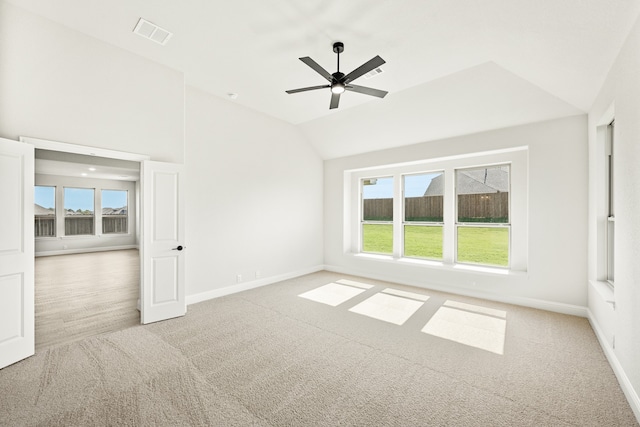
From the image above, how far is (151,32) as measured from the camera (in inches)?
122

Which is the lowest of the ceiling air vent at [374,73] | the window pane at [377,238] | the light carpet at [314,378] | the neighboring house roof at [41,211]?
the light carpet at [314,378]

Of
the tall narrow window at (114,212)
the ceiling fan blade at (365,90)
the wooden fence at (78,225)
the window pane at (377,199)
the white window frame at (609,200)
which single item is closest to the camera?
the ceiling fan blade at (365,90)

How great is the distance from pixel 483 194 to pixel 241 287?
4.79 metres

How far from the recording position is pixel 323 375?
245 centimetres

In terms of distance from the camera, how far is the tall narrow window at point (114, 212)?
10.7 meters

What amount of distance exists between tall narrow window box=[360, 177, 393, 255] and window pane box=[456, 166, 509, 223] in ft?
4.93

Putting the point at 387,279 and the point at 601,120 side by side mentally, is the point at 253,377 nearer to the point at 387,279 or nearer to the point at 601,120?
the point at 387,279

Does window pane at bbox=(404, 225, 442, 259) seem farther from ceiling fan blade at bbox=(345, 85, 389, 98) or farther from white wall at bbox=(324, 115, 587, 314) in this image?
ceiling fan blade at bbox=(345, 85, 389, 98)

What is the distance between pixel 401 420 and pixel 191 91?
193 inches

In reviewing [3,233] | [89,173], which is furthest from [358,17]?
[89,173]

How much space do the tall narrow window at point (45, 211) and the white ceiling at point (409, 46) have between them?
9255mm

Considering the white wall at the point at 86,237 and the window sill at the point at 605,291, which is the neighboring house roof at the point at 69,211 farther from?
the window sill at the point at 605,291

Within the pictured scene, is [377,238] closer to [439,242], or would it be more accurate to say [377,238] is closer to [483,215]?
[439,242]

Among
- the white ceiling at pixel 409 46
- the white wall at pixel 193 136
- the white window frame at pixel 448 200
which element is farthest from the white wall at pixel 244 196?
the white window frame at pixel 448 200
